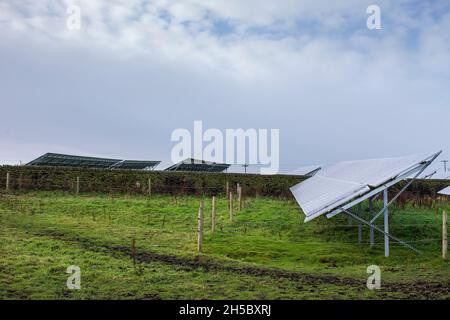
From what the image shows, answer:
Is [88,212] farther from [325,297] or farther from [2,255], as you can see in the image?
[325,297]

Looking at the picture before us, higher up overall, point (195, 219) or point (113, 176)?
point (113, 176)

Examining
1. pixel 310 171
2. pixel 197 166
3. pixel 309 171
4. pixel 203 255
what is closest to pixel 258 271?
pixel 203 255

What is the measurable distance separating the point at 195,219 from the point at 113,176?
15.7 m

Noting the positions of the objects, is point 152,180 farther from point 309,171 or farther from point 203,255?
point 203,255

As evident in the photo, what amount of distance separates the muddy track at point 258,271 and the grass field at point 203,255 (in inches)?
1.1

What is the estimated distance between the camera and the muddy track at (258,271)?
10.6 metres

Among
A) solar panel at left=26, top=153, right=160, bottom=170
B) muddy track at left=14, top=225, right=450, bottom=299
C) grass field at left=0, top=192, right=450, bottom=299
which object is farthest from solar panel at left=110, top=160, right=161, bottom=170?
muddy track at left=14, top=225, right=450, bottom=299

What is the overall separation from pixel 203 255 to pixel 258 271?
8.68 feet

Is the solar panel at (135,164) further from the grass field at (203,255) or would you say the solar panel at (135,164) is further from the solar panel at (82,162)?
the grass field at (203,255)

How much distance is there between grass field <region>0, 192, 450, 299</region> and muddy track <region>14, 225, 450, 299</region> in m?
0.03

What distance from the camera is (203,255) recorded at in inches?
582

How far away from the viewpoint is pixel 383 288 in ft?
35.5

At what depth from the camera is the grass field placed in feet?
34.2
